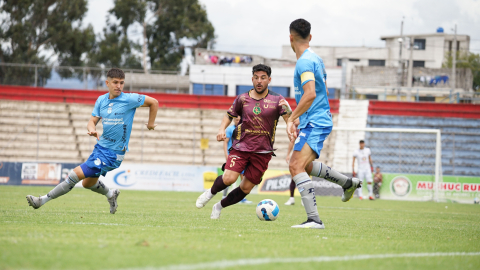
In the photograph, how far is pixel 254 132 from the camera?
23.7ft

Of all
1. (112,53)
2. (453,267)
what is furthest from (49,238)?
(112,53)

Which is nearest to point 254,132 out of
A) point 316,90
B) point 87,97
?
point 316,90

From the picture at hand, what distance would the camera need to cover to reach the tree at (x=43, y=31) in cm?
3922

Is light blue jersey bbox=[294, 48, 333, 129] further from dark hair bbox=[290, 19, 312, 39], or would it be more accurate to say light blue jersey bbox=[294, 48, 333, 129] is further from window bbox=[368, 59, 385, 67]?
window bbox=[368, 59, 385, 67]

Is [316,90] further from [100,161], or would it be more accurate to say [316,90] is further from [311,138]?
[100,161]

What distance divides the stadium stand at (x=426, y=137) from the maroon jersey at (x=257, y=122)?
17210 mm

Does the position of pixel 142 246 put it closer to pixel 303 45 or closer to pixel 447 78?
pixel 303 45

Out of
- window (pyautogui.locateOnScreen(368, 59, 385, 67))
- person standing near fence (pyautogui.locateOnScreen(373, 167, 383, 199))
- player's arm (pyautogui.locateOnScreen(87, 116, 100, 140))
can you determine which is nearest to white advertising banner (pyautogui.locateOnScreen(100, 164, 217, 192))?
person standing near fence (pyautogui.locateOnScreen(373, 167, 383, 199))

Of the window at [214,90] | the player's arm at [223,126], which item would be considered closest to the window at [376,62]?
the window at [214,90]

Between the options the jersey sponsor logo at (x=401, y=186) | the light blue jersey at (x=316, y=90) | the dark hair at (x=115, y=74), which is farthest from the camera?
the jersey sponsor logo at (x=401, y=186)

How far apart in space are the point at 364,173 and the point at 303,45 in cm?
1297

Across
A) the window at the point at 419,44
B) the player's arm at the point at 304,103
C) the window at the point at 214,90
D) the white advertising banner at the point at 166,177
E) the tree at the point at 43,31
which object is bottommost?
the white advertising banner at the point at 166,177

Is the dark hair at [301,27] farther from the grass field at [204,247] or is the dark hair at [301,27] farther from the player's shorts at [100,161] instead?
the player's shorts at [100,161]

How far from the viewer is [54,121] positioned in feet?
92.4
